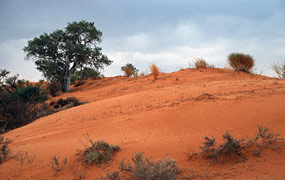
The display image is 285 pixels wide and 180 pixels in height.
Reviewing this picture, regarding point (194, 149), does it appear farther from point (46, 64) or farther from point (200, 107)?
point (46, 64)

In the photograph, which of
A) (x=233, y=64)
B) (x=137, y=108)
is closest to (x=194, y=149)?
(x=137, y=108)

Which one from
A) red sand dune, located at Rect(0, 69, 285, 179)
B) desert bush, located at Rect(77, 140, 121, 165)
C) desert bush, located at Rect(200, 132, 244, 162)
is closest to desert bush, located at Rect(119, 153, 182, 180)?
red sand dune, located at Rect(0, 69, 285, 179)

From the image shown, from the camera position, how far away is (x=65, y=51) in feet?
71.3

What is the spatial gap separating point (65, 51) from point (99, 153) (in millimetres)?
19796

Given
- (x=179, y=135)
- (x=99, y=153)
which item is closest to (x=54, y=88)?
(x=99, y=153)

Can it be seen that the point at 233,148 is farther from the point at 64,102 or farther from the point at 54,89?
the point at 54,89

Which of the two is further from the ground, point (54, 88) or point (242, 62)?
point (242, 62)

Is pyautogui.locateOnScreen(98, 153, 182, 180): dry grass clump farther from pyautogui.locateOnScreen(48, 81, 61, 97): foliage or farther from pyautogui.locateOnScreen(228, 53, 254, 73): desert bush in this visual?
pyautogui.locateOnScreen(48, 81, 61, 97): foliage

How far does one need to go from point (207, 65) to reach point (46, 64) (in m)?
15.3

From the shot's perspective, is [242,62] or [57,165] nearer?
[57,165]

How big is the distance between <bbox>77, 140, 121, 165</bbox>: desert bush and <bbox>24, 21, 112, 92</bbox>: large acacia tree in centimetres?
1845

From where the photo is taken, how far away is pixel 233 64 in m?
15.4

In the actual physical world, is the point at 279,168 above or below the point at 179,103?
below

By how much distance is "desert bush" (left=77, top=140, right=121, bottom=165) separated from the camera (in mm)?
3854
